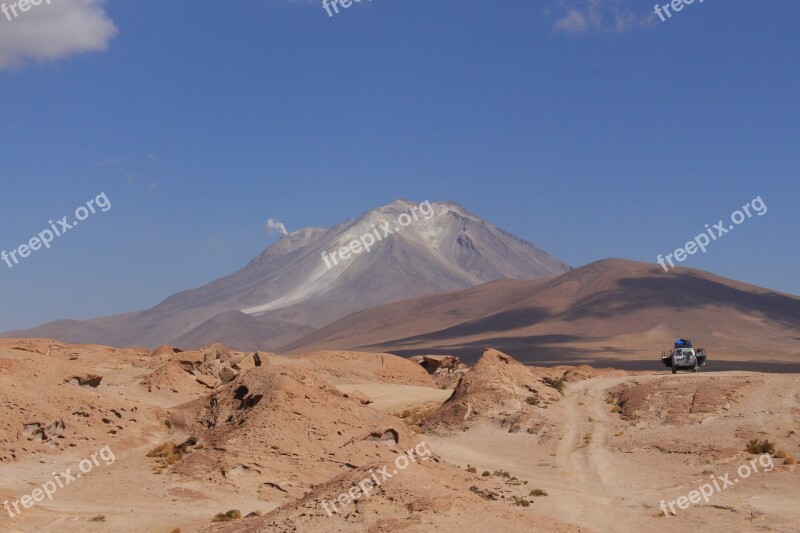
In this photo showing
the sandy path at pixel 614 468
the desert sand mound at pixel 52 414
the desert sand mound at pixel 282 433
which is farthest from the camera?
the desert sand mound at pixel 52 414

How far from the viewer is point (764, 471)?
22.3 m

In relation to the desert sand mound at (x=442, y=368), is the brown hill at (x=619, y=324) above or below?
below

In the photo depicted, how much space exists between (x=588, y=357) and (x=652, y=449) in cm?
9973

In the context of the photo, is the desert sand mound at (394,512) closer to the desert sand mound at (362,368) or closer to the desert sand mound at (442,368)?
the desert sand mound at (362,368)

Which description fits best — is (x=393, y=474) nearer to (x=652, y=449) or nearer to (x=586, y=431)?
(x=652, y=449)

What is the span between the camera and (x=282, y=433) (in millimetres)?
22359

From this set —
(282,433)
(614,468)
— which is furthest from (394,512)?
(614,468)

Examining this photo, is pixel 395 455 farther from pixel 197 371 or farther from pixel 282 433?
pixel 197 371

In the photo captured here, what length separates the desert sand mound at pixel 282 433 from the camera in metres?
20.8

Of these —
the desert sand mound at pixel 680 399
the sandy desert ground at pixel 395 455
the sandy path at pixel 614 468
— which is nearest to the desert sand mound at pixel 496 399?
the sandy desert ground at pixel 395 455

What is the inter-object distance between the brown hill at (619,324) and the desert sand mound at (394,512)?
99295mm

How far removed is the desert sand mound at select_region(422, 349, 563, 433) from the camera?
99.0ft

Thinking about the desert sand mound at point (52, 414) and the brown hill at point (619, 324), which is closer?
the desert sand mound at point (52, 414)

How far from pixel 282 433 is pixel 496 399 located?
1094 cm
